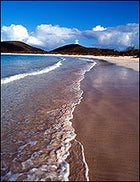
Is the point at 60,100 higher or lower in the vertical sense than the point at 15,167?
higher

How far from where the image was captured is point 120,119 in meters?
7.02

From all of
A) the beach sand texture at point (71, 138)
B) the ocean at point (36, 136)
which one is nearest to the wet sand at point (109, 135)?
→ the beach sand texture at point (71, 138)

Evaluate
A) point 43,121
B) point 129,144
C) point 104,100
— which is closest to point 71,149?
point 129,144

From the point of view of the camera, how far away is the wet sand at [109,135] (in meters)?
4.36

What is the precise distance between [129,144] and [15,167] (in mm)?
2386

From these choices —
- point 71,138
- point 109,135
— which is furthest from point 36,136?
point 109,135

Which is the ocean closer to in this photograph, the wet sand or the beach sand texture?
the beach sand texture

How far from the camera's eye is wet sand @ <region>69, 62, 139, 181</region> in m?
4.36

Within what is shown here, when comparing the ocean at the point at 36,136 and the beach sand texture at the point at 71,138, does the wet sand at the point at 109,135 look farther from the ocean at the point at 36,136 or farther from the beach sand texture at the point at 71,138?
the ocean at the point at 36,136

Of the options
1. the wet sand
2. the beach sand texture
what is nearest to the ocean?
the beach sand texture

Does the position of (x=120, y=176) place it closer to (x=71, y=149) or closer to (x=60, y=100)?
(x=71, y=149)

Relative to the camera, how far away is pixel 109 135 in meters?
5.89

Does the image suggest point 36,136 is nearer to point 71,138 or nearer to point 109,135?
point 71,138

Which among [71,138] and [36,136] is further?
[36,136]
